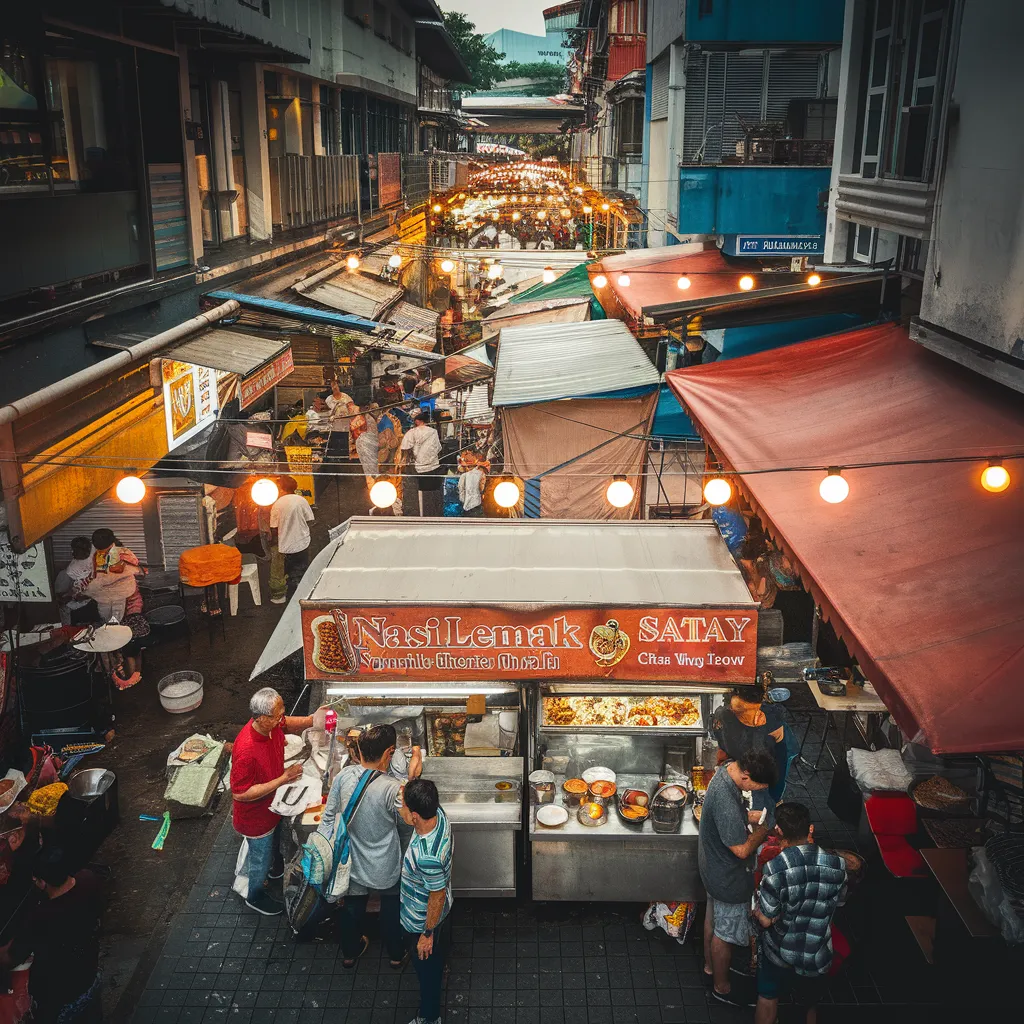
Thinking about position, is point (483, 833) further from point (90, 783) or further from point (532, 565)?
point (90, 783)

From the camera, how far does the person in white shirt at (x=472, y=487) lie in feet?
44.0

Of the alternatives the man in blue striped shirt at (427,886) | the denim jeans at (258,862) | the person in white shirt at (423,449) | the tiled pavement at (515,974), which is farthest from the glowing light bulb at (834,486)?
the person in white shirt at (423,449)

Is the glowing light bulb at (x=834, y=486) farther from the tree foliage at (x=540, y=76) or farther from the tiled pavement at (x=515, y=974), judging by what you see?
the tree foliage at (x=540, y=76)

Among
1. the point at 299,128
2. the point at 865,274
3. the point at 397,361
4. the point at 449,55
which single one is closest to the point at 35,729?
the point at 865,274

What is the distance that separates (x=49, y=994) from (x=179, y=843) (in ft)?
7.79

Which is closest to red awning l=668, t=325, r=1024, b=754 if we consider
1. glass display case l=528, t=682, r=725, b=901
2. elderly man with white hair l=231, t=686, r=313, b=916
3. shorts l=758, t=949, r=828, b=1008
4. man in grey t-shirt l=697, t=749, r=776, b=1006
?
man in grey t-shirt l=697, t=749, r=776, b=1006

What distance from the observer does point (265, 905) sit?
7094mm

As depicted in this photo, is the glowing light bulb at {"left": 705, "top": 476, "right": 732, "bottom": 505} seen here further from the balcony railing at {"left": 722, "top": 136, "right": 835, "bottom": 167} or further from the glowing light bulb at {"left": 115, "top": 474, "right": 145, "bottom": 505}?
the balcony railing at {"left": 722, "top": 136, "right": 835, "bottom": 167}

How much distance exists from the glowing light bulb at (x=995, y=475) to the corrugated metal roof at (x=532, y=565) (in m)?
1.80

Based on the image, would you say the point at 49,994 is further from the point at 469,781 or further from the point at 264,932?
the point at 469,781

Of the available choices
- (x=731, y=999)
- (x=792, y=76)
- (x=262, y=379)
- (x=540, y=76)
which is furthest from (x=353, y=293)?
(x=540, y=76)

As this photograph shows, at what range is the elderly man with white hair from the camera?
6766mm

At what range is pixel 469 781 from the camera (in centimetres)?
745

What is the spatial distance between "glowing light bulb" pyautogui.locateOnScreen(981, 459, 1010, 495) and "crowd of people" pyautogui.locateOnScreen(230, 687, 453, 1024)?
427 cm
